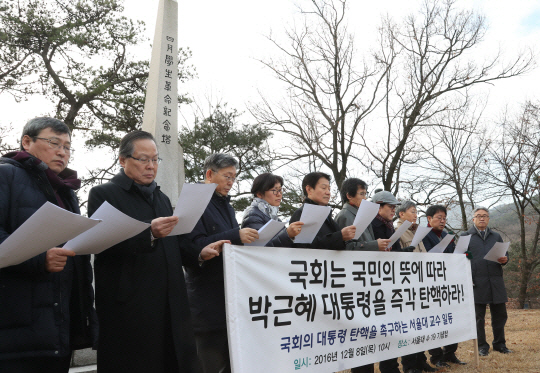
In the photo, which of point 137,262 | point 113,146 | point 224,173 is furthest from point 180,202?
point 113,146

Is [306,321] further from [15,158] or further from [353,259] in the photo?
[15,158]

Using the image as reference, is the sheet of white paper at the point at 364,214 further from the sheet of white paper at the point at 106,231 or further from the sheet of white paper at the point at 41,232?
the sheet of white paper at the point at 41,232

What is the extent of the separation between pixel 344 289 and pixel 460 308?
1849 millimetres

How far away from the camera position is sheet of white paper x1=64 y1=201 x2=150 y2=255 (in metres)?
1.77

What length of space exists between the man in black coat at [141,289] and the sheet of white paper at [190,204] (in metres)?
0.07

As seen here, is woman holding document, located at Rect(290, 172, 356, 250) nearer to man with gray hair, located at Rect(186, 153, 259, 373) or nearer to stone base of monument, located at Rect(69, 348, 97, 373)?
man with gray hair, located at Rect(186, 153, 259, 373)

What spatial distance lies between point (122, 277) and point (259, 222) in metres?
1.12

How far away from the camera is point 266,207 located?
314 centimetres

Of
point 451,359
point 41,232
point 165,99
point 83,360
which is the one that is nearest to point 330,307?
point 41,232

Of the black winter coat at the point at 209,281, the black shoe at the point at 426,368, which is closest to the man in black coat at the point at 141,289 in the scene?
the black winter coat at the point at 209,281

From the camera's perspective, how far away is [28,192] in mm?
1819

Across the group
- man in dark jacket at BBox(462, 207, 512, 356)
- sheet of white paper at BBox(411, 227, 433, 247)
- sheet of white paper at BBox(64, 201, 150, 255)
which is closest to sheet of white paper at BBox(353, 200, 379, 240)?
sheet of white paper at BBox(411, 227, 433, 247)

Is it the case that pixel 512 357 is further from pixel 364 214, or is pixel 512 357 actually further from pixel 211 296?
pixel 211 296

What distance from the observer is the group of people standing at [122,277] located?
1.70 meters
